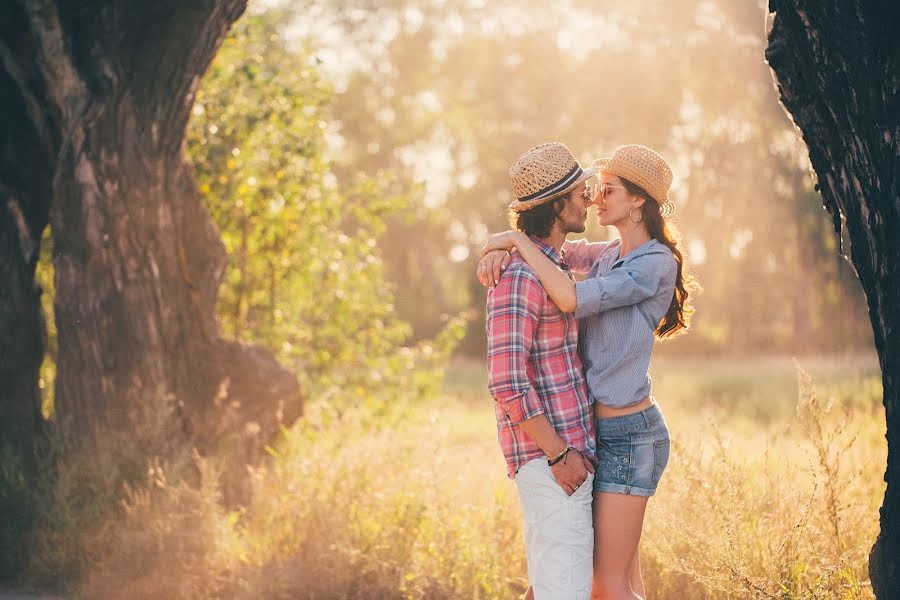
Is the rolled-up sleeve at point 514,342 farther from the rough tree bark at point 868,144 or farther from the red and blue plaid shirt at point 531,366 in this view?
the rough tree bark at point 868,144

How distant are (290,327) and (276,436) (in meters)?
2.13

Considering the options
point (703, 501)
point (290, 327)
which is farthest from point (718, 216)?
point (703, 501)

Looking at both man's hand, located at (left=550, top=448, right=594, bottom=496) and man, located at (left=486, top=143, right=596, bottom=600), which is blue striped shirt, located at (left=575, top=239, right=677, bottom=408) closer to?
man, located at (left=486, top=143, right=596, bottom=600)

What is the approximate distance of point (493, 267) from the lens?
151 inches

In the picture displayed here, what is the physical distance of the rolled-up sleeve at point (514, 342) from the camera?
11.9 feet

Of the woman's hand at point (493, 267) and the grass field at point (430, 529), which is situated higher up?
the woman's hand at point (493, 267)

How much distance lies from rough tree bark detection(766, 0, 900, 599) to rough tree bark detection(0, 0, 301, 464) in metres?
4.16

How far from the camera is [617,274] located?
3760mm

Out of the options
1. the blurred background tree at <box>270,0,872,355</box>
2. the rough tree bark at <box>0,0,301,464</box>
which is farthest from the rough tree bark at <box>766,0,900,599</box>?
the blurred background tree at <box>270,0,872,355</box>

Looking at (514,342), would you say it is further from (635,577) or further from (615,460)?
(635,577)

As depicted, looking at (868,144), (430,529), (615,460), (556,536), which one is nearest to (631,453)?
(615,460)

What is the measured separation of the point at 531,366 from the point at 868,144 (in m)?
1.49

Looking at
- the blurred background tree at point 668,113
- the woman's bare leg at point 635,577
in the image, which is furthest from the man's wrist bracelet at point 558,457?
the blurred background tree at point 668,113

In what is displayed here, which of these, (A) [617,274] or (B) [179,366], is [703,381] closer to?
(B) [179,366]
